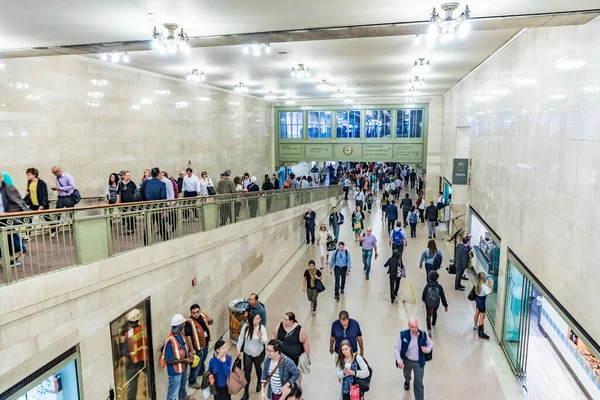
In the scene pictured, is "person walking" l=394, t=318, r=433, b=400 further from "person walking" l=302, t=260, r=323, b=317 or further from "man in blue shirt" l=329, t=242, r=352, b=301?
"man in blue shirt" l=329, t=242, r=352, b=301

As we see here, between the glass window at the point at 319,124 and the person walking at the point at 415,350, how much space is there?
2082cm

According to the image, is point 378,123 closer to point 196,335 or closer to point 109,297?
point 196,335

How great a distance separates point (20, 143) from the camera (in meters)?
8.88

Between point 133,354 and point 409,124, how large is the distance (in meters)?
22.2


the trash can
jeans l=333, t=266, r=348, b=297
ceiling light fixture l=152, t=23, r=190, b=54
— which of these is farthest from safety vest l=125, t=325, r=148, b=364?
jeans l=333, t=266, r=348, b=297

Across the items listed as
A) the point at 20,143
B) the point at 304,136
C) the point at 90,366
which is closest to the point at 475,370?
the point at 90,366

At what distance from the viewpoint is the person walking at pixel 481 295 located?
8.41m

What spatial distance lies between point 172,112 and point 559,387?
1381 centimetres

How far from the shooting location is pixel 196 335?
6.98 metres

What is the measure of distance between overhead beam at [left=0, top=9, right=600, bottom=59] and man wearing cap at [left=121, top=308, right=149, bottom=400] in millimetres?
4872

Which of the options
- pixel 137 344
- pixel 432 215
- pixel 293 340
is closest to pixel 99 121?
pixel 137 344

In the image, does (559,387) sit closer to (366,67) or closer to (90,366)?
(90,366)

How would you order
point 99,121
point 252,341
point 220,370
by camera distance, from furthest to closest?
point 99,121, point 252,341, point 220,370

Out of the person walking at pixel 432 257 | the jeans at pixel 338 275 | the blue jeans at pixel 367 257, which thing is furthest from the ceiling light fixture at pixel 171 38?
the blue jeans at pixel 367 257
